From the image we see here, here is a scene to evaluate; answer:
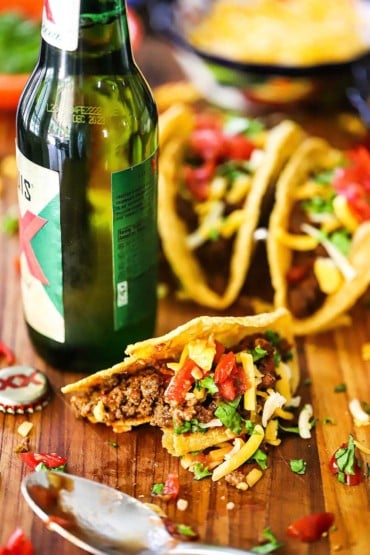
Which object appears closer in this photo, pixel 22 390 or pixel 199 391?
pixel 199 391

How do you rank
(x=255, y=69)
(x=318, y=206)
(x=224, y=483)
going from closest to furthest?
(x=224, y=483) → (x=318, y=206) → (x=255, y=69)

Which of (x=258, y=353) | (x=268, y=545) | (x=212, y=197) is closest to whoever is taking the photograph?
(x=268, y=545)

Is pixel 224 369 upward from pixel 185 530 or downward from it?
upward

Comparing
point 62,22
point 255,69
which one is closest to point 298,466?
point 62,22

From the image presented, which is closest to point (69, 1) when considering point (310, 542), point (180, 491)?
point (180, 491)

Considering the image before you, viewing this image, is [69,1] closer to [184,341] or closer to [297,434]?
[184,341]

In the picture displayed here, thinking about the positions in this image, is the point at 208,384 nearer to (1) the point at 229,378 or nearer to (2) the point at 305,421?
(1) the point at 229,378
